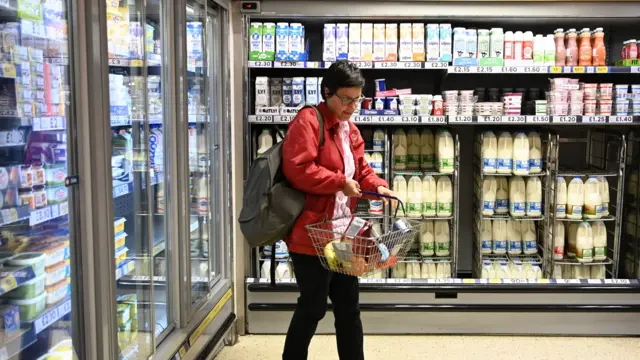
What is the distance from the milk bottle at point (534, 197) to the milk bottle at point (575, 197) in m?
0.22

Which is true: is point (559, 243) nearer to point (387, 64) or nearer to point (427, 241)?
point (427, 241)

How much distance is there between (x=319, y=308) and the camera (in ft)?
10.5

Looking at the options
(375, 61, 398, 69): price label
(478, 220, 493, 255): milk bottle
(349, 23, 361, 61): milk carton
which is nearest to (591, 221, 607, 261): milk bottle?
(478, 220, 493, 255): milk bottle

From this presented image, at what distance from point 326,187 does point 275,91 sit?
1.82 metres

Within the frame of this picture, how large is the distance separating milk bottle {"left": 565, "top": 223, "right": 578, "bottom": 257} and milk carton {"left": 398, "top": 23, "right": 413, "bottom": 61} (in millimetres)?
1739

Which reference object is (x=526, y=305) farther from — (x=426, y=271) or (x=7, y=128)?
(x=7, y=128)

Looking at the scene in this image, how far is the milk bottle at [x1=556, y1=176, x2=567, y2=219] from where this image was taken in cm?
471

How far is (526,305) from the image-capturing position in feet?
15.0

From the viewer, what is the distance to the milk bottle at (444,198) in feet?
15.5

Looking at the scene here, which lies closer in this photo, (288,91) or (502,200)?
(288,91)

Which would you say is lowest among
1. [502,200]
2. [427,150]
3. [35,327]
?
[35,327]

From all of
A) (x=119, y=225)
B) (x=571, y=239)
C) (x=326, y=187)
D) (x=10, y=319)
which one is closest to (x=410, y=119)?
(x=571, y=239)

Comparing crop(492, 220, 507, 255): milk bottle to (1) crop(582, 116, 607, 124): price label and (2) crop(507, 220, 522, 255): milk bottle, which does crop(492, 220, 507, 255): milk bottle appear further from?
(1) crop(582, 116, 607, 124): price label

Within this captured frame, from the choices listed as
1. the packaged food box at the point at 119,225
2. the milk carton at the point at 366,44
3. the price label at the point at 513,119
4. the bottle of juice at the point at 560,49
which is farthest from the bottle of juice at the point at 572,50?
the packaged food box at the point at 119,225
